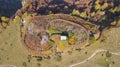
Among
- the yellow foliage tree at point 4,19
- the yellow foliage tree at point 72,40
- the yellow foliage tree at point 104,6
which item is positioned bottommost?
the yellow foliage tree at point 72,40

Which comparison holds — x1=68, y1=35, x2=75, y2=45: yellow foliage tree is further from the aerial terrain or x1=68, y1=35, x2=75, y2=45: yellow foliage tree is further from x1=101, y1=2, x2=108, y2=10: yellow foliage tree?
x1=101, y1=2, x2=108, y2=10: yellow foliage tree

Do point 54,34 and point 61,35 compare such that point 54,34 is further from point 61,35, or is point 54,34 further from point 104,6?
point 104,6

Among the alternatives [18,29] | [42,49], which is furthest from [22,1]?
[42,49]

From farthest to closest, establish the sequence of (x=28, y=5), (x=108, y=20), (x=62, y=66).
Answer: (x=28, y=5) → (x=108, y=20) → (x=62, y=66)

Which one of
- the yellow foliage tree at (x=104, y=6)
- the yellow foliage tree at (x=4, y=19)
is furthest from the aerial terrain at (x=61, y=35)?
the yellow foliage tree at (x=4, y=19)

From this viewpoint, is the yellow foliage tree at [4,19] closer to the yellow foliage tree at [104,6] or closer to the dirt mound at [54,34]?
the dirt mound at [54,34]

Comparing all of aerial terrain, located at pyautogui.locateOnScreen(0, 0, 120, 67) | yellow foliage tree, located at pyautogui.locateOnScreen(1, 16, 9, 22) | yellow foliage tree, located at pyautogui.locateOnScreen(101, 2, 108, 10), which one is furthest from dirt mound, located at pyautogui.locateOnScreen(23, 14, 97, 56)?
yellow foliage tree, located at pyautogui.locateOnScreen(101, 2, 108, 10)

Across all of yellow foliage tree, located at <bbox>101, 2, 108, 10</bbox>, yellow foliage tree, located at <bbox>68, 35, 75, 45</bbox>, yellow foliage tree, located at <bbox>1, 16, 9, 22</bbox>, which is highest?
yellow foliage tree, located at <bbox>101, 2, 108, 10</bbox>

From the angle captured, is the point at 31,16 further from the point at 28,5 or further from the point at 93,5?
the point at 93,5
